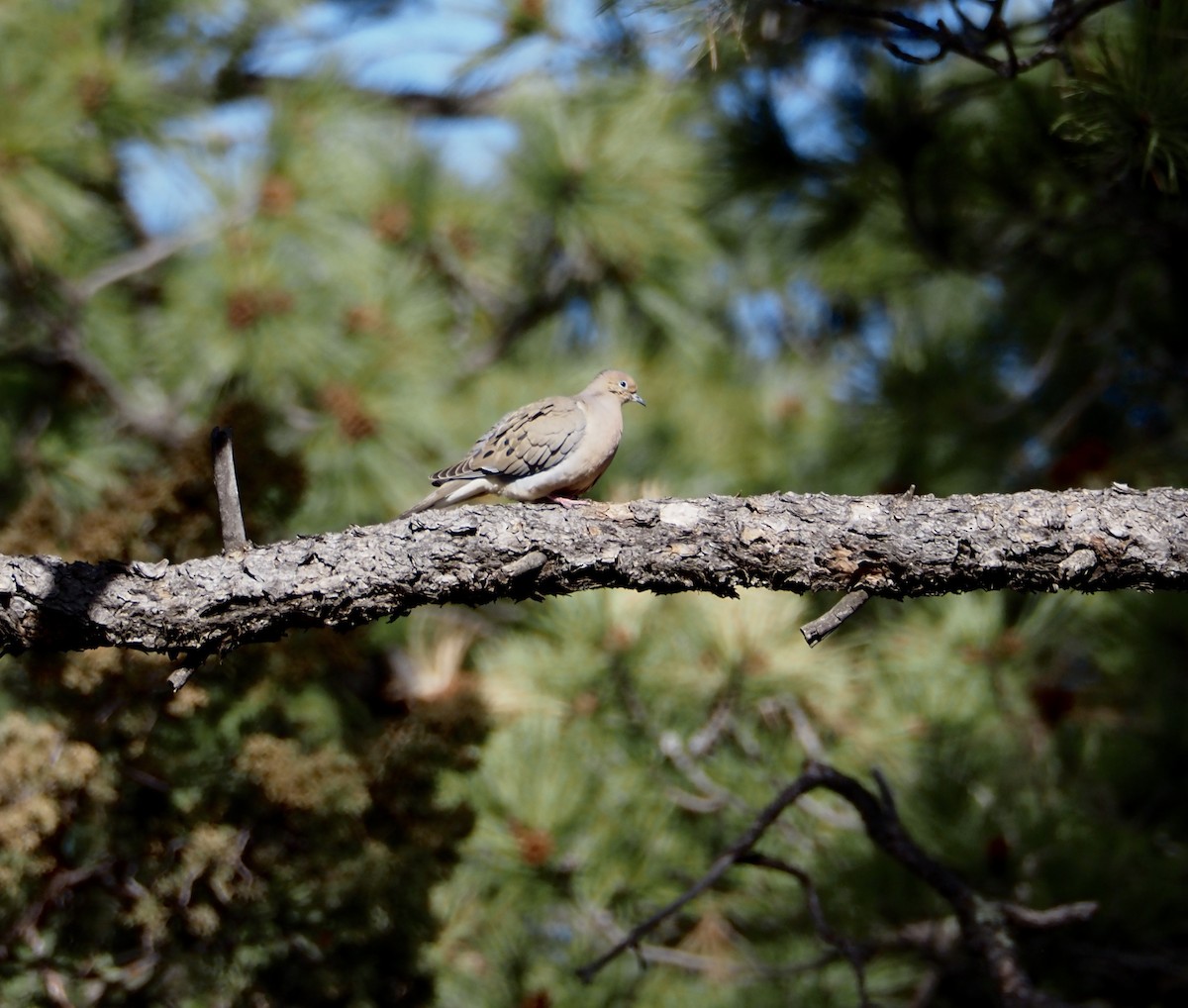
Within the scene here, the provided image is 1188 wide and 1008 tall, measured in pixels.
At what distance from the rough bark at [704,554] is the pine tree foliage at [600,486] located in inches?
30.5

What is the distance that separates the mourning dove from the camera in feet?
12.5

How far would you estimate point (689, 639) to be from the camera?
14.6 feet

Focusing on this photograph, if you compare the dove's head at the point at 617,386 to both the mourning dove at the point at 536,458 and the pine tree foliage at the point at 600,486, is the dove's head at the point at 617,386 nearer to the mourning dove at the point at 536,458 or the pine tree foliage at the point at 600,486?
the pine tree foliage at the point at 600,486

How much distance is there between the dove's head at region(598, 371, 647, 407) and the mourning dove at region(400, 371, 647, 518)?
0.43m

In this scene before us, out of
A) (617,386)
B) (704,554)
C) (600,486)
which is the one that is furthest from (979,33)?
(600,486)

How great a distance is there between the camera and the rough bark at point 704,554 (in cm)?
241

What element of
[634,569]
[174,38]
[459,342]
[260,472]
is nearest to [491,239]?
[459,342]

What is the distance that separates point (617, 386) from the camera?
4.50 metres

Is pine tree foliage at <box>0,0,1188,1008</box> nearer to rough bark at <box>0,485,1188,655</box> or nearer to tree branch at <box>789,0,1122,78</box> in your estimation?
tree branch at <box>789,0,1122,78</box>

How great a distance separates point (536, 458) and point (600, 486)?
172 centimetres

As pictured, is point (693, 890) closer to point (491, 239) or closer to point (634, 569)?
point (634, 569)

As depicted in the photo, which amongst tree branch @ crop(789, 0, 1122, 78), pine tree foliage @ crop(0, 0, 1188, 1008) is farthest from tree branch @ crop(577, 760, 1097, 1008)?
tree branch @ crop(789, 0, 1122, 78)

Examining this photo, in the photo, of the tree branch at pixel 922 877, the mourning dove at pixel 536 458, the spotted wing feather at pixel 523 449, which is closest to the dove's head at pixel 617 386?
the mourning dove at pixel 536 458

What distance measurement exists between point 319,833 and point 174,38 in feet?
12.5
